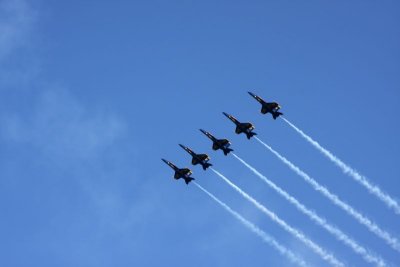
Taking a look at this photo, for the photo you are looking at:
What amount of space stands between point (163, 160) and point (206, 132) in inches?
493

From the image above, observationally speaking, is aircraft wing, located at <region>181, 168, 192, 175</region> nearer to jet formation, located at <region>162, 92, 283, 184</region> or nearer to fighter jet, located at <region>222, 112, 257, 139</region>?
jet formation, located at <region>162, 92, 283, 184</region>

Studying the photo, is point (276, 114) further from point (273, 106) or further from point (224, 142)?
point (224, 142)

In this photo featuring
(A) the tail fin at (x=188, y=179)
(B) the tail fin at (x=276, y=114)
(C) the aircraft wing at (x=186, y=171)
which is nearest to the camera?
(C) the aircraft wing at (x=186, y=171)

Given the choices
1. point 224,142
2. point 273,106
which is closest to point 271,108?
point 273,106

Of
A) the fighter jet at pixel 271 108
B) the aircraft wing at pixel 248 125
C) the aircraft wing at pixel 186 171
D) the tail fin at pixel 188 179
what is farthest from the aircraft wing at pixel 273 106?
the tail fin at pixel 188 179

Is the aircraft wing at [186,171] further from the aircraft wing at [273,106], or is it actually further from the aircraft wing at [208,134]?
the aircraft wing at [273,106]

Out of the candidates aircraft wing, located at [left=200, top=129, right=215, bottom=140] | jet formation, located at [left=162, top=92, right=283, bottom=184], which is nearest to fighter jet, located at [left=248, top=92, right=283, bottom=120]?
jet formation, located at [left=162, top=92, right=283, bottom=184]

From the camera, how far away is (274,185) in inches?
4988

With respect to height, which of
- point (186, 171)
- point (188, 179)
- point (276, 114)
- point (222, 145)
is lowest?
point (188, 179)

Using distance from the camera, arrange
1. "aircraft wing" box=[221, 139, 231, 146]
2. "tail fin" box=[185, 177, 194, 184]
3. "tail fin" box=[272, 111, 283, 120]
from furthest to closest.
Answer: "tail fin" box=[272, 111, 283, 120] < "tail fin" box=[185, 177, 194, 184] < "aircraft wing" box=[221, 139, 231, 146]

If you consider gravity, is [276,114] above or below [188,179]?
above

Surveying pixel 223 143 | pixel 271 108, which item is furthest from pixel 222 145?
pixel 271 108

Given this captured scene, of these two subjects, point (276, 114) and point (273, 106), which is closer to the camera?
point (273, 106)

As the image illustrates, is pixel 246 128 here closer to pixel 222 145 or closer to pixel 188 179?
pixel 222 145
